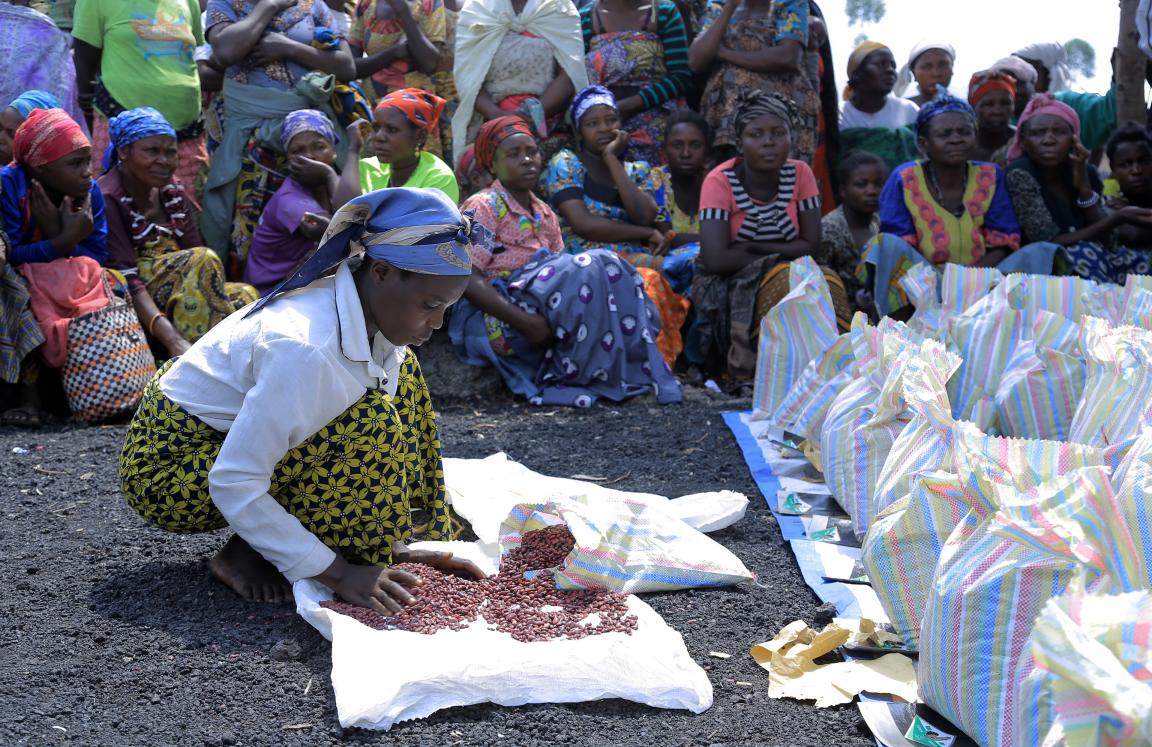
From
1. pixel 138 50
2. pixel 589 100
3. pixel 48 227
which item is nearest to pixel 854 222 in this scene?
pixel 589 100

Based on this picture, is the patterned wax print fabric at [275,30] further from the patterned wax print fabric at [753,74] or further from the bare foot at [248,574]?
the bare foot at [248,574]

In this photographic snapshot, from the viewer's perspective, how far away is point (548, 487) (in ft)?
12.8

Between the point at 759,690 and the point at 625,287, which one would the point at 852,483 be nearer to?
the point at 759,690

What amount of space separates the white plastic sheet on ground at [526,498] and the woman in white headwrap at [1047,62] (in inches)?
258

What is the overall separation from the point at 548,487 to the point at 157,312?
2.52m

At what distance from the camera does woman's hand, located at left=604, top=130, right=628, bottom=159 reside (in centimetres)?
651

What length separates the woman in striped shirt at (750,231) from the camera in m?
6.09

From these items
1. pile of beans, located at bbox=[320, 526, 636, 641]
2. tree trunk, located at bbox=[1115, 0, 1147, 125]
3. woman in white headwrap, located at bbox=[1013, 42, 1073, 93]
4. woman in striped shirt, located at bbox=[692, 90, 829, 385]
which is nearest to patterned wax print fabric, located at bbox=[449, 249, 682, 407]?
woman in striped shirt, located at bbox=[692, 90, 829, 385]

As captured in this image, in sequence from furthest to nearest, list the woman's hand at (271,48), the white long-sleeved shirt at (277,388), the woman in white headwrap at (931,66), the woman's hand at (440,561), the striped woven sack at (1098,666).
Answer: the woman in white headwrap at (931,66)
the woman's hand at (271,48)
the woman's hand at (440,561)
the white long-sleeved shirt at (277,388)
the striped woven sack at (1098,666)

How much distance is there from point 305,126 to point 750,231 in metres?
2.39

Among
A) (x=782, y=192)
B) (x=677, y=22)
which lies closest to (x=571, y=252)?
(x=782, y=192)

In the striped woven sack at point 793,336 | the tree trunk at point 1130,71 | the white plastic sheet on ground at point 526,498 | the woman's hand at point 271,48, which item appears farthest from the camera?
the tree trunk at point 1130,71

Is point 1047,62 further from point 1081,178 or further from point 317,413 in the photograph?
point 317,413

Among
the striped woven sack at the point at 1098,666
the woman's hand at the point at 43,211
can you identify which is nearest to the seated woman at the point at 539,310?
the woman's hand at the point at 43,211
